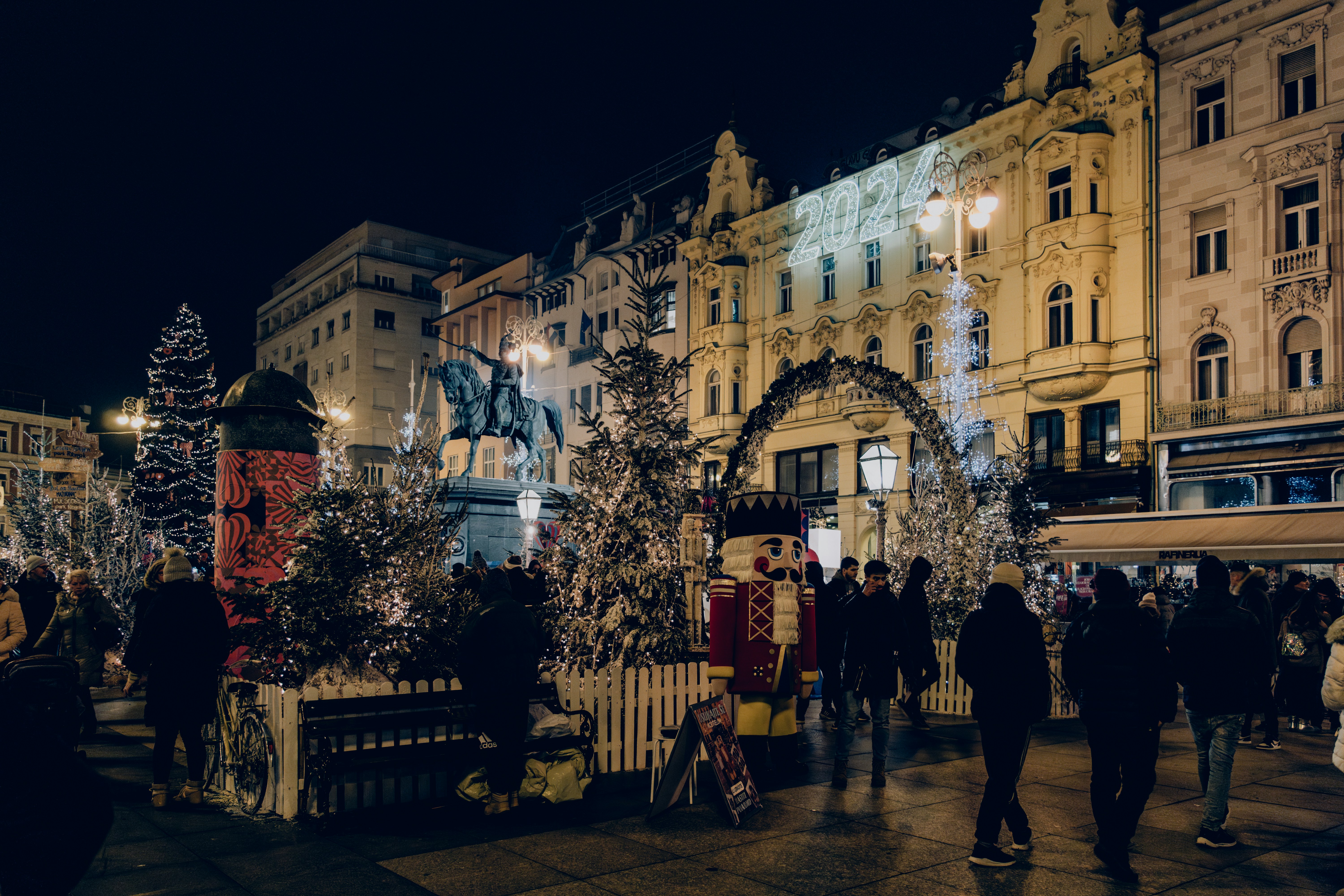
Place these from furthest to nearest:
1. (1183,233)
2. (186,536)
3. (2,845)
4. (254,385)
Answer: (186,536), (1183,233), (254,385), (2,845)

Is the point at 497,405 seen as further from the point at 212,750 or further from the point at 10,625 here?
the point at 212,750

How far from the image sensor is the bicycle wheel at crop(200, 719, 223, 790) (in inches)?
314

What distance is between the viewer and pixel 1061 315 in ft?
92.9

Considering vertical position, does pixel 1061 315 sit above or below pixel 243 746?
above

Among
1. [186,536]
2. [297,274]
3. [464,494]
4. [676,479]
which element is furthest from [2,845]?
[297,274]

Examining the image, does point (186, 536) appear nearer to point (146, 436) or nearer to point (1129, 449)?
point (146, 436)

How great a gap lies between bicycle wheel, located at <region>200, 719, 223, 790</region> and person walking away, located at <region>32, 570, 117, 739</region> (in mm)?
2658

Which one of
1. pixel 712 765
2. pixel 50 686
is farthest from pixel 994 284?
pixel 50 686

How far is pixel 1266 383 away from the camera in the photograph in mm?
23656

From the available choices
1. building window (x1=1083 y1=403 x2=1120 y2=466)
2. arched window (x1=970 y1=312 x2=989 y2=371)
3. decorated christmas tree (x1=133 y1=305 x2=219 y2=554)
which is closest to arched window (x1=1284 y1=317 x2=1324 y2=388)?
building window (x1=1083 y1=403 x2=1120 y2=466)

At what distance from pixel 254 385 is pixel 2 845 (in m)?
9.91

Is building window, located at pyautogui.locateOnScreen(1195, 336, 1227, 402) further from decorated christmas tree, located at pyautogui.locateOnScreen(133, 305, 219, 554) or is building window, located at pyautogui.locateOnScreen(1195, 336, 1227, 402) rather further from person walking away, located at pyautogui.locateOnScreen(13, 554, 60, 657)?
decorated christmas tree, located at pyautogui.locateOnScreen(133, 305, 219, 554)

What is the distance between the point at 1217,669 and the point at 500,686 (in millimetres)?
4937

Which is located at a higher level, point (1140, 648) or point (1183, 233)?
point (1183, 233)
